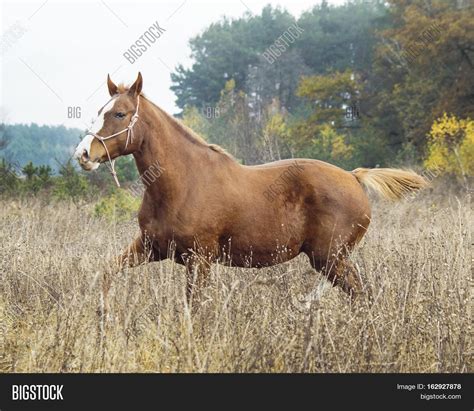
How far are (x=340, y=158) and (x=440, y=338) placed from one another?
999 inches

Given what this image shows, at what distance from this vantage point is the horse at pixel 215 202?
5.57 m

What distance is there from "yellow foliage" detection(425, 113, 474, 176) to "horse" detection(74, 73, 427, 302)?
41.2 ft

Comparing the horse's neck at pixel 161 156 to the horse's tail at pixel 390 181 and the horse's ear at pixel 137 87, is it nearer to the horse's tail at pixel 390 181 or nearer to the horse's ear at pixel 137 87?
the horse's ear at pixel 137 87

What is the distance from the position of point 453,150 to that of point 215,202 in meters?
17.4

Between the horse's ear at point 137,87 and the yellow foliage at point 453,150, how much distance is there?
Result: 13587 millimetres

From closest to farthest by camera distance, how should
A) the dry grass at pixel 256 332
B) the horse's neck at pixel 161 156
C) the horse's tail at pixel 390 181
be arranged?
the dry grass at pixel 256 332 < the horse's neck at pixel 161 156 < the horse's tail at pixel 390 181

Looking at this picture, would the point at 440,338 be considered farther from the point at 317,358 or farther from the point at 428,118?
the point at 428,118

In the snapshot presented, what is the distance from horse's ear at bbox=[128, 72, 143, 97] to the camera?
5.61 m

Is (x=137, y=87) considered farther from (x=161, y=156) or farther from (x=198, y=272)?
(x=198, y=272)

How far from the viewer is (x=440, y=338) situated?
4.40 meters

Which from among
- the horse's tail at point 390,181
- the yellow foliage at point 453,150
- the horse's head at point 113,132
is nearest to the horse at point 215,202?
the horse's head at point 113,132

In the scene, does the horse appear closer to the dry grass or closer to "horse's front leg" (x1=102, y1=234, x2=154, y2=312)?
"horse's front leg" (x1=102, y1=234, x2=154, y2=312)

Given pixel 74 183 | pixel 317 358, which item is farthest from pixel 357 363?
pixel 74 183

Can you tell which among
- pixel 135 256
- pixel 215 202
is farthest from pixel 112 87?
pixel 135 256
